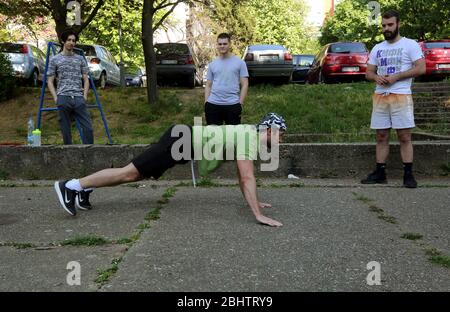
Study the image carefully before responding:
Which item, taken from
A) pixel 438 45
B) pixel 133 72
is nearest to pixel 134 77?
pixel 133 72

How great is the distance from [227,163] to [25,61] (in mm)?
10602

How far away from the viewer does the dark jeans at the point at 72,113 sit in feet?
25.2

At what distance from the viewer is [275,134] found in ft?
16.7

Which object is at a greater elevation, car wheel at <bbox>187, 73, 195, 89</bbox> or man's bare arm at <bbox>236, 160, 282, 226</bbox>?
car wheel at <bbox>187, 73, 195, 89</bbox>

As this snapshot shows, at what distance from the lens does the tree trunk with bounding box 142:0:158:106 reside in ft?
42.7

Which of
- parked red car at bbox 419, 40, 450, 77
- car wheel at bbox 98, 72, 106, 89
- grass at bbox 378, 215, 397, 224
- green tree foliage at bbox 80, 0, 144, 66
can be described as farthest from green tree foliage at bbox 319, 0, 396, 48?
grass at bbox 378, 215, 397, 224

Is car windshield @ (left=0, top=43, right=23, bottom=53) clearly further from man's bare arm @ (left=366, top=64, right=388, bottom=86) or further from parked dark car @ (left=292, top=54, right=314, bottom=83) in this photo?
man's bare arm @ (left=366, top=64, right=388, bottom=86)

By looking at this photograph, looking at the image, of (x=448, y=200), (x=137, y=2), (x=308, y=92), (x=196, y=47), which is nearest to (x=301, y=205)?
(x=448, y=200)

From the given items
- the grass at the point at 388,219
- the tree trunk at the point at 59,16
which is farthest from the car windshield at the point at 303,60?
the grass at the point at 388,219

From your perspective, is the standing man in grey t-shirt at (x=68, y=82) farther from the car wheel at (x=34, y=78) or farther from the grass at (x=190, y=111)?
the car wheel at (x=34, y=78)

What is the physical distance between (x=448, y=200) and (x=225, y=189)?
2.64 metres

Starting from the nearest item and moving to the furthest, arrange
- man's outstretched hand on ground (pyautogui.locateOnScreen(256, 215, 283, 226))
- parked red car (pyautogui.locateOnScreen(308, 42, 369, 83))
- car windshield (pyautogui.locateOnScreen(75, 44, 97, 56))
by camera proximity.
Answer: man's outstretched hand on ground (pyautogui.locateOnScreen(256, 215, 283, 226)) < parked red car (pyautogui.locateOnScreen(308, 42, 369, 83)) < car windshield (pyautogui.locateOnScreen(75, 44, 97, 56))

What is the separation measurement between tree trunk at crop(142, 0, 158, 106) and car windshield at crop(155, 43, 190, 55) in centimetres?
462
